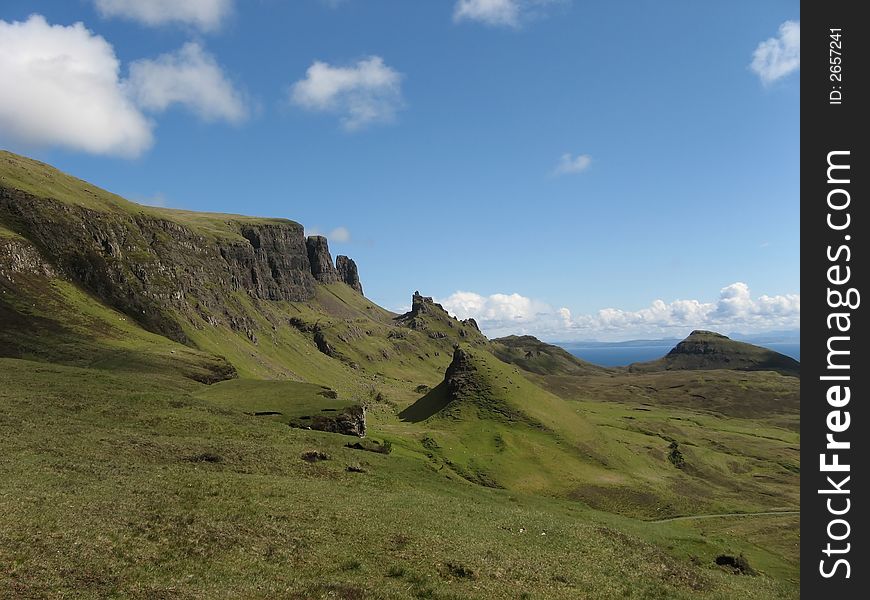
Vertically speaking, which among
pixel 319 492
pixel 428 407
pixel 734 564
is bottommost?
pixel 734 564

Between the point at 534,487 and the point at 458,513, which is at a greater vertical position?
the point at 458,513

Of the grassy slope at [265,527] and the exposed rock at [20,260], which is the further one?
the exposed rock at [20,260]

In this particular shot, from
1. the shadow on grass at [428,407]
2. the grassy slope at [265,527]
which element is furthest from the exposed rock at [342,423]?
the shadow on grass at [428,407]

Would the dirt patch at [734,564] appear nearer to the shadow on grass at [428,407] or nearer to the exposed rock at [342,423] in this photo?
the exposed rock at [342,423]

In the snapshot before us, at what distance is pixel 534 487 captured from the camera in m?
90.8

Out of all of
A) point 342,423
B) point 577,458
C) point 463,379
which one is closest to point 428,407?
point 463,379

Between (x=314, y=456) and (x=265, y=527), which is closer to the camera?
(x=265, y=527)

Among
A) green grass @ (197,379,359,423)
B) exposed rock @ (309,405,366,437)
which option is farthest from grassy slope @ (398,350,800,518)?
green grass @ (197,379,359,423)

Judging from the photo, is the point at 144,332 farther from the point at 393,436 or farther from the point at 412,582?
the point at 412,582

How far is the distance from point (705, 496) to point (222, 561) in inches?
4163

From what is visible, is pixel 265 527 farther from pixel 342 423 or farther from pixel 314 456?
pixel 342 423

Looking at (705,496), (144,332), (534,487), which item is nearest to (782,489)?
(705,496)

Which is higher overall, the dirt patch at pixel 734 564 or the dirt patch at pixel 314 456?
the dirt patch at pixel 314 456

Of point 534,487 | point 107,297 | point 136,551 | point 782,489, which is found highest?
point 107,297
